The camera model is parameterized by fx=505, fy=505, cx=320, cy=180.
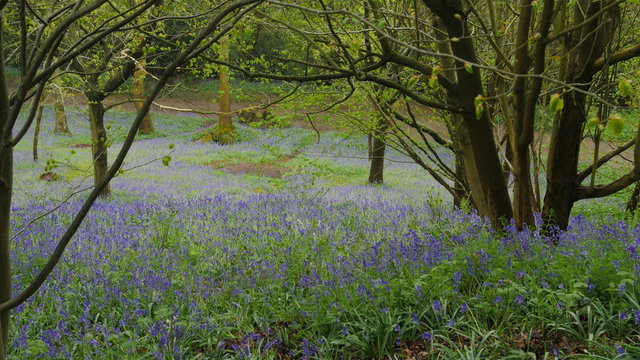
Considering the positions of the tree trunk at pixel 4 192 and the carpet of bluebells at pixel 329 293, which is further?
the carpet of bluebells at pixel 329 293

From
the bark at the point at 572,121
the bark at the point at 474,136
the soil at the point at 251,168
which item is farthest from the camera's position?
the soil at the point at 251,168

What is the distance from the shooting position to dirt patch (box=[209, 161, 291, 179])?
63.1ft

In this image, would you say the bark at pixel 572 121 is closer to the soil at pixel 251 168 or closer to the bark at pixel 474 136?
the bark at pixel 474 136

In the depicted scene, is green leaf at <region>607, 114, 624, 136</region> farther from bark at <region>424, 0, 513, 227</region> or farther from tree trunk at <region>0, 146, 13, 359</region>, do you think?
bark at <region>424, 0, 513, 227</region>

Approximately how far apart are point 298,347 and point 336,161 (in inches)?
710

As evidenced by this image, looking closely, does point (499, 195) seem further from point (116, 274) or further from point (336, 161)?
point (336, 161)

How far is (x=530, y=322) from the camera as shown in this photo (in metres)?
3.46

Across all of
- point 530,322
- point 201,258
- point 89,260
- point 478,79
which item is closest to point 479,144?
point 478,79

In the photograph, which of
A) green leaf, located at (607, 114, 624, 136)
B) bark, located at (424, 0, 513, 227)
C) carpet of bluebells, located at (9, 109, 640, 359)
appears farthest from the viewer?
bark, located at (424, 0, 513, 227)

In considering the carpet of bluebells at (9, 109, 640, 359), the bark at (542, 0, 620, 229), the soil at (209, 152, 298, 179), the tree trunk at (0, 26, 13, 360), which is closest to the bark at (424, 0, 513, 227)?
the carpet of bluebells at (9, 109, 640, 359)

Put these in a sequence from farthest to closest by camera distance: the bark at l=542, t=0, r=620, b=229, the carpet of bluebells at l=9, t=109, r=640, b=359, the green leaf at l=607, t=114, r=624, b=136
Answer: the bark at l=542, t=0, r=620, b=229 → the carpet of bluebells at l=9, t=109, r=640, b=359 → the green leaf at l=607, t=114, r=624, b=136

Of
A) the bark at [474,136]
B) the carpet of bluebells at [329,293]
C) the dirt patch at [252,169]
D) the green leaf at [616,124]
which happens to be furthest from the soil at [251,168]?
the green leaf at [616,124]

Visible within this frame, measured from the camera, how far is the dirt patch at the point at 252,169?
19241mm

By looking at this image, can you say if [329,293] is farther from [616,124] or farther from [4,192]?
[616,124]
